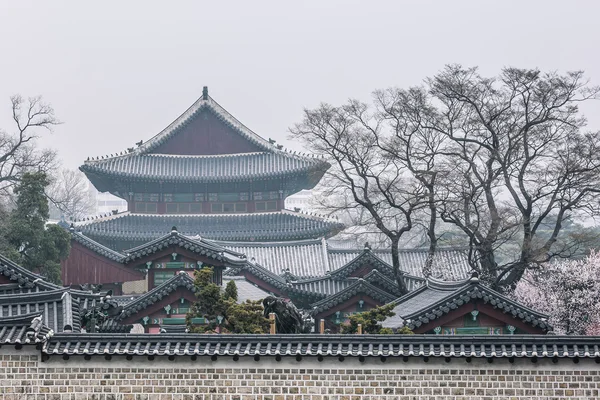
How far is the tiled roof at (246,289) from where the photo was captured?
43.9 metres

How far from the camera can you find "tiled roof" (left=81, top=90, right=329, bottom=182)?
66.2m

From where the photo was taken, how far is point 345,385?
70.9 ft

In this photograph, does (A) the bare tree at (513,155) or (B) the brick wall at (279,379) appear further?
(A) the bare tree at (513,155)

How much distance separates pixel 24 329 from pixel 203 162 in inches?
1855

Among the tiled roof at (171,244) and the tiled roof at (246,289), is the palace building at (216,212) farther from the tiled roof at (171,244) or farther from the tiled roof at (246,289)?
the tiled roof at (171,244)

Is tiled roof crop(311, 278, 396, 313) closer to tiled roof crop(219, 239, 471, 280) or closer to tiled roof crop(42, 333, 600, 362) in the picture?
tiled roof crop(219, 239, 471, 280)

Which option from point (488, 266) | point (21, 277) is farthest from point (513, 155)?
point (21, 277)

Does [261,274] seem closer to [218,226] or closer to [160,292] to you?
[160,292]

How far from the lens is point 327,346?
21422mm

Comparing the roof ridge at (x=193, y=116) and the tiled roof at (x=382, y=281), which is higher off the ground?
the roof ridge at (x=193, y=116)

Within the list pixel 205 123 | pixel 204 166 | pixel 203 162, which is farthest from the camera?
pixel 205 123

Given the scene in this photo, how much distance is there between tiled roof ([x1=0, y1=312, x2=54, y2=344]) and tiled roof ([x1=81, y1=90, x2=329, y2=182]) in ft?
142

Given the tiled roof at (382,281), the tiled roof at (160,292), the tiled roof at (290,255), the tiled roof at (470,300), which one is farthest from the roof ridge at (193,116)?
the tiled roof at (470,300)

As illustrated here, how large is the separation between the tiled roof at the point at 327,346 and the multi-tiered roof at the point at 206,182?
1701 inches
